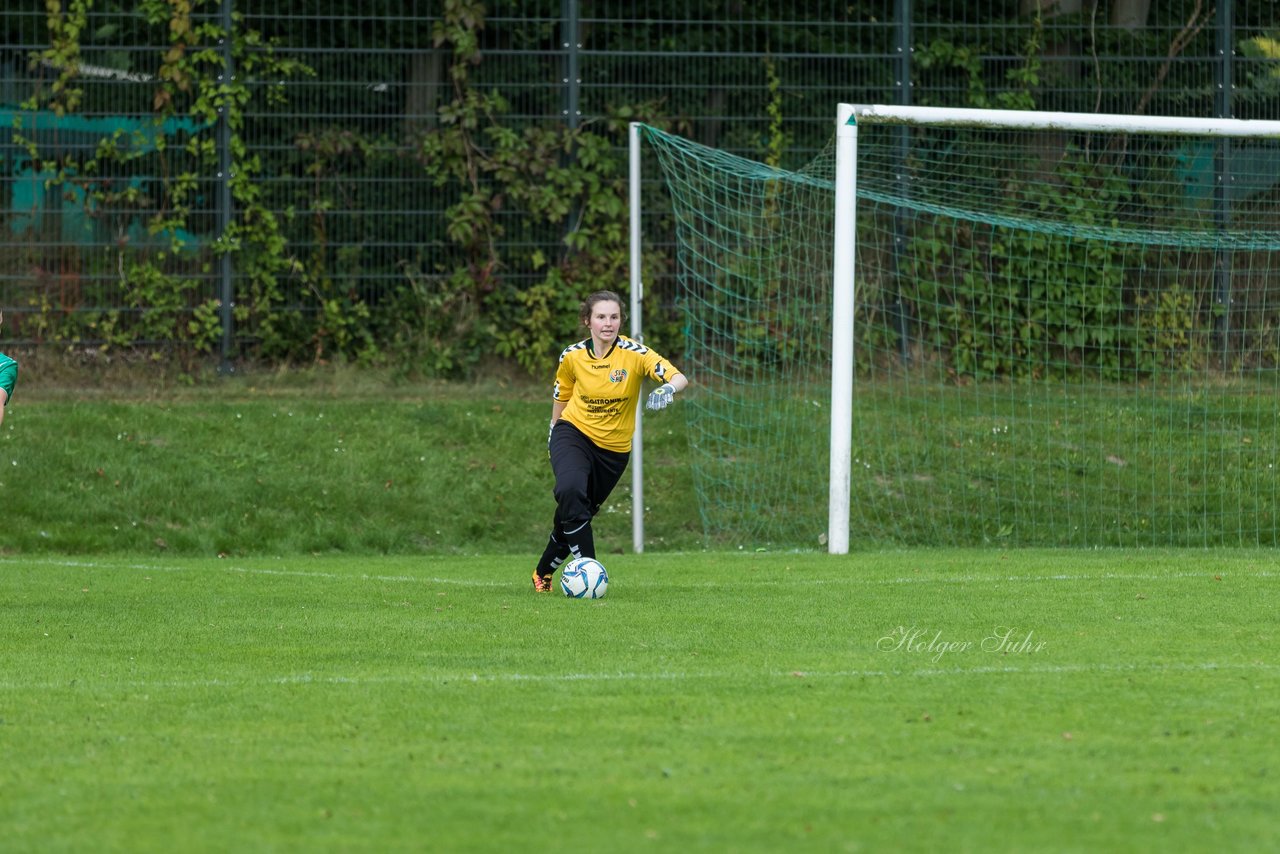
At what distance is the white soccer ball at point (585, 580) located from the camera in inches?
343

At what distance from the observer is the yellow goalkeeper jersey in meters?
9.05

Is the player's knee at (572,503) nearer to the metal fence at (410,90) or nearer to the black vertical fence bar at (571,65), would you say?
the metal fence at (410,90)

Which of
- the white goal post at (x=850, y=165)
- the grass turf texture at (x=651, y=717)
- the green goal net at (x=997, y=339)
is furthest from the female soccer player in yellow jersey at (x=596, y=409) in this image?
the green goal net at (x=997, y=339)

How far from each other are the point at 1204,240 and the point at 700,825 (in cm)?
1103

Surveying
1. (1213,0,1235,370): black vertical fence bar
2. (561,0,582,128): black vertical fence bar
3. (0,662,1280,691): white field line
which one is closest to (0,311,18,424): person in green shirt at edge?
(0,662,1280,691): white field line

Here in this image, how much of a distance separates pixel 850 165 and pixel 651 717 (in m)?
6.28

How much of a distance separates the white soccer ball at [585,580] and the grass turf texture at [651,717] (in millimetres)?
86

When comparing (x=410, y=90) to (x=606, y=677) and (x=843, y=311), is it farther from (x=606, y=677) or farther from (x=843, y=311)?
(x=606, y=677)

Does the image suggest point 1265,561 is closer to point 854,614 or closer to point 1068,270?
point 854,614

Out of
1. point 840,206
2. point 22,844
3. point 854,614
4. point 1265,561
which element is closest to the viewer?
point 22,844

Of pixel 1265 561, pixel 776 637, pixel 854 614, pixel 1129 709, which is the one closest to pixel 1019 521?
pixel 1265 561

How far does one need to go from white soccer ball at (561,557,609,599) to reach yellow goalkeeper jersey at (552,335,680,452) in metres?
0.69

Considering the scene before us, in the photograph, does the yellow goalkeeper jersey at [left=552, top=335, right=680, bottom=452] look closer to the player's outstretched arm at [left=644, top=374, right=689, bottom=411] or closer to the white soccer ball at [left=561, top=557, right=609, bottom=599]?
the player's outstretched arm at [left=644, top=374, right=689, bottom=411]

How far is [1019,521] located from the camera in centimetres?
1267
